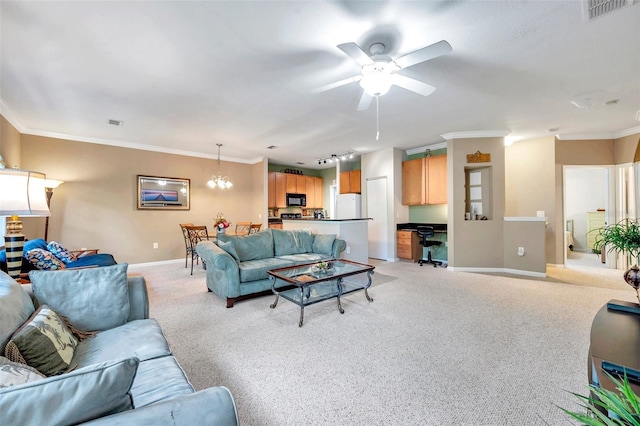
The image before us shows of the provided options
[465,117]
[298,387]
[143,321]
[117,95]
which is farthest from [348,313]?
[117,95]

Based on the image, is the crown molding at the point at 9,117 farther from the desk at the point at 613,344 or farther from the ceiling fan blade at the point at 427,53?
the desk at the point at 613,344

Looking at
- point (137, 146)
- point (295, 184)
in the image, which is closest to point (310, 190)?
point (295, 184)

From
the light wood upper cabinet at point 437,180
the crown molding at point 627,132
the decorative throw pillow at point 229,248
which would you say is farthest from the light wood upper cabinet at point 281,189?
the crown molding at point 627,132

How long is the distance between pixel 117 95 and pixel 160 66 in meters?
1.11

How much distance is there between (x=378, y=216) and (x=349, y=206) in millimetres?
Answer: 921

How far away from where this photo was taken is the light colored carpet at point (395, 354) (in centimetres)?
154

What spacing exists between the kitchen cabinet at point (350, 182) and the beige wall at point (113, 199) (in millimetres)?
3162

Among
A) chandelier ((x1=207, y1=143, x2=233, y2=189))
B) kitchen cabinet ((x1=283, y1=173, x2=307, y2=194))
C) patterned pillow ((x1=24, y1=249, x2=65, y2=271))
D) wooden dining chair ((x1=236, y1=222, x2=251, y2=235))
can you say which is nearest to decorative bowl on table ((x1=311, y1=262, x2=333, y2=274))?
patterned pillow ((x1=24, y1=249, x2=65, y2=271))

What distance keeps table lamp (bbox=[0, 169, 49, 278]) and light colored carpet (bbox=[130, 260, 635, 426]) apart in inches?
50.8

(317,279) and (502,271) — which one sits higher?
(317,279)

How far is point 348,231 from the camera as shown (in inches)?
196

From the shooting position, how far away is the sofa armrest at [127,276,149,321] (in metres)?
1.81

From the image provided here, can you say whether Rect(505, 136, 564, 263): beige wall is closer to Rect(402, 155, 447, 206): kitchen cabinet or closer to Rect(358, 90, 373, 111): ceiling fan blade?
Rect(402, 155, 447, 206): kitchen cabinet

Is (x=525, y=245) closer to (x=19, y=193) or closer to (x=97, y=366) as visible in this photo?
(x=97, y=366)
